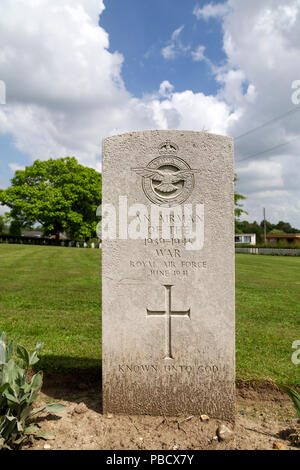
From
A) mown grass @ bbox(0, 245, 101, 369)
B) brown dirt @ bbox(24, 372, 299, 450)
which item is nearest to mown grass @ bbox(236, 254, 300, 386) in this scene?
brown dirt @ bbox(24, 372, 299, 450)

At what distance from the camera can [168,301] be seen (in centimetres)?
312

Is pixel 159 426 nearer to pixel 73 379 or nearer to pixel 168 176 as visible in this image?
pixel 73 379

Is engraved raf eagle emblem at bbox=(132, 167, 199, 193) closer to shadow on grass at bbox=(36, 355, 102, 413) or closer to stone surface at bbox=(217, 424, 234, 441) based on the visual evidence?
stone surface at bbox=(217, 424, 234, 441)

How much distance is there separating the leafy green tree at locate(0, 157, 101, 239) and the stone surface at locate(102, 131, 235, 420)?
36039 millimetres

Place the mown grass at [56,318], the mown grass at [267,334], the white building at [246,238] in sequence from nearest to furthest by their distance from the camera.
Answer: the mown grass at [267,334] < the mown grass at [56,318] < the white building at [246,238]

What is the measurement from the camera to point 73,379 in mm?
3721

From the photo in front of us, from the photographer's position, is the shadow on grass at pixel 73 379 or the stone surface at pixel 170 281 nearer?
the stone surface at pixel 170 281

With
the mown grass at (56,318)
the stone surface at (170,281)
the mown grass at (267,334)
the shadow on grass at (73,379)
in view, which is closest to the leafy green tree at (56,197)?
the mown grass at (56,318)

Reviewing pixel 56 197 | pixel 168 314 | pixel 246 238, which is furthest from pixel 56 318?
pixel 246 238

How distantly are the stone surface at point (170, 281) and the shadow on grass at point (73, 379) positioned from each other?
1.43ft

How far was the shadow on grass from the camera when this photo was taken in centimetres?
337

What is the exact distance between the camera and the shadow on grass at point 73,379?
11.1 feet

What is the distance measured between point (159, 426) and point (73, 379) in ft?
4.19

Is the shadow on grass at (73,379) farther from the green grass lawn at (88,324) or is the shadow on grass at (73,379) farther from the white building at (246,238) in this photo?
the white building at (246,238)
